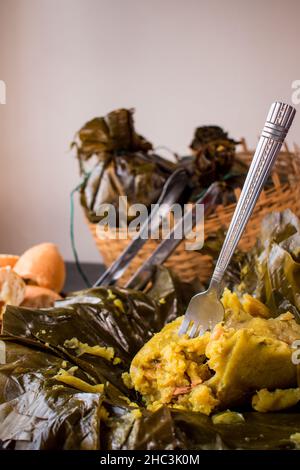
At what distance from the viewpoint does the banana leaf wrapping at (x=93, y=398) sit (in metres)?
0.83

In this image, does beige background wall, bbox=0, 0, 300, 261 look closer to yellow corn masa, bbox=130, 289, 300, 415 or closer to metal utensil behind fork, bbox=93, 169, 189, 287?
metal utensil behind fork, bbox=93, 169, 189, 287

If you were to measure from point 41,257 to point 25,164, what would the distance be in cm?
204

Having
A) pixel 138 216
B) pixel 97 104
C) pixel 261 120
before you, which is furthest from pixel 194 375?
pixel 97 104

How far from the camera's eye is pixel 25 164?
3941 millimetres

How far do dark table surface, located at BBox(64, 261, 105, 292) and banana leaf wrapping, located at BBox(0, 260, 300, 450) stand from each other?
990mm

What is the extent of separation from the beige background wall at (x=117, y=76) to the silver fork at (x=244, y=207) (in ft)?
8.18

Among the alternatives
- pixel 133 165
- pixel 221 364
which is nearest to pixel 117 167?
pixel 133 165

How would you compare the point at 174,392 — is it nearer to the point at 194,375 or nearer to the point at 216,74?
the point at 194,375

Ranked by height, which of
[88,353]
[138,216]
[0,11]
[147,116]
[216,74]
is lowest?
[88,353]

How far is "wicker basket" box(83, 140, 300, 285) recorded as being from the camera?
177 centimetres

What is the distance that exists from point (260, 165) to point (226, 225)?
2.38 ft

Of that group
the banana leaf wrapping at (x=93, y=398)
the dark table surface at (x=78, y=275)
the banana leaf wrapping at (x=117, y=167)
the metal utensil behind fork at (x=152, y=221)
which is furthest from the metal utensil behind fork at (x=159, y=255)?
the dark table surface at (x=78, y=275)

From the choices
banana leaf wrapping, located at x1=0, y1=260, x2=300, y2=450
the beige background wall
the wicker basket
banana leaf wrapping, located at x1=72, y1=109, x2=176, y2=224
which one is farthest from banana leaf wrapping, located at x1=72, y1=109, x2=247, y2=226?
the beige background wall

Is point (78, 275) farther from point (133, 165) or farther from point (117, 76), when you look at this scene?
point (117, 76)
